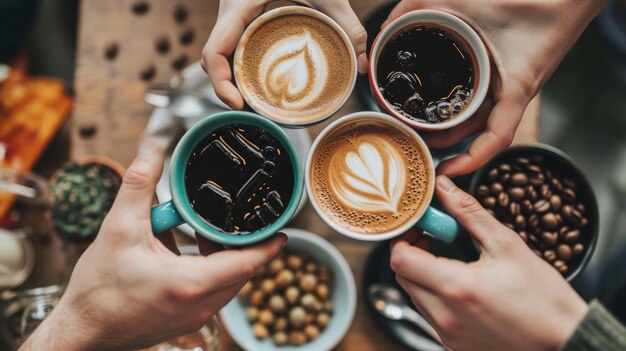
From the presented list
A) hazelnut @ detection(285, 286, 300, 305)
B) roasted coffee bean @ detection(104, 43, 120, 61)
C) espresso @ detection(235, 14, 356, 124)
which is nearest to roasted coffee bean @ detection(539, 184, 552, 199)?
espresso @ detection(235, 14, 356, 124)

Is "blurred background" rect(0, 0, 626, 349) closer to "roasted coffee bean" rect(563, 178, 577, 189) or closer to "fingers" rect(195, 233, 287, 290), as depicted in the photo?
"roasted coffee bean" rect(563, 178, 577, 189)

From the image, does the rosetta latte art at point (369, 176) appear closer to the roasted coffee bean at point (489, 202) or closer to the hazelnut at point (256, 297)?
the roasted coffee bean at point (489, 202)

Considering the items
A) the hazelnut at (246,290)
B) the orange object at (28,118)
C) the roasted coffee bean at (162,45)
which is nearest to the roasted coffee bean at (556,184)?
the hazelnut at (246,290)

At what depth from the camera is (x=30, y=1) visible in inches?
62.4

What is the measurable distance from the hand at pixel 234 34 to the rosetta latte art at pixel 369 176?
0.56 feet

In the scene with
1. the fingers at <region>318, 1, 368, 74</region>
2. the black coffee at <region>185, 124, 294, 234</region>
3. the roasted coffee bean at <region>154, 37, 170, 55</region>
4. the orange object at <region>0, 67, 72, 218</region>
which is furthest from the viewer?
the orange object at <region>0, 67, 72, 218</region>

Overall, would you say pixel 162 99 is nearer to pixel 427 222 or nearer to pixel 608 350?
pixel 427 222

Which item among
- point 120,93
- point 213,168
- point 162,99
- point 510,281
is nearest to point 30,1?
point 120,93

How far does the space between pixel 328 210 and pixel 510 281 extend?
34 centimetres

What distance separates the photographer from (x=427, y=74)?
3.19ft

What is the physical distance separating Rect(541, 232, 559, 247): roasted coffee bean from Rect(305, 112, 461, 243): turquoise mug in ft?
0.99

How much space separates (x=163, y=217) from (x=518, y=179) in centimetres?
74

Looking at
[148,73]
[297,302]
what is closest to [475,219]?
[297,302]

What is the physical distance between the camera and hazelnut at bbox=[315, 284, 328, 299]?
3.90ft
